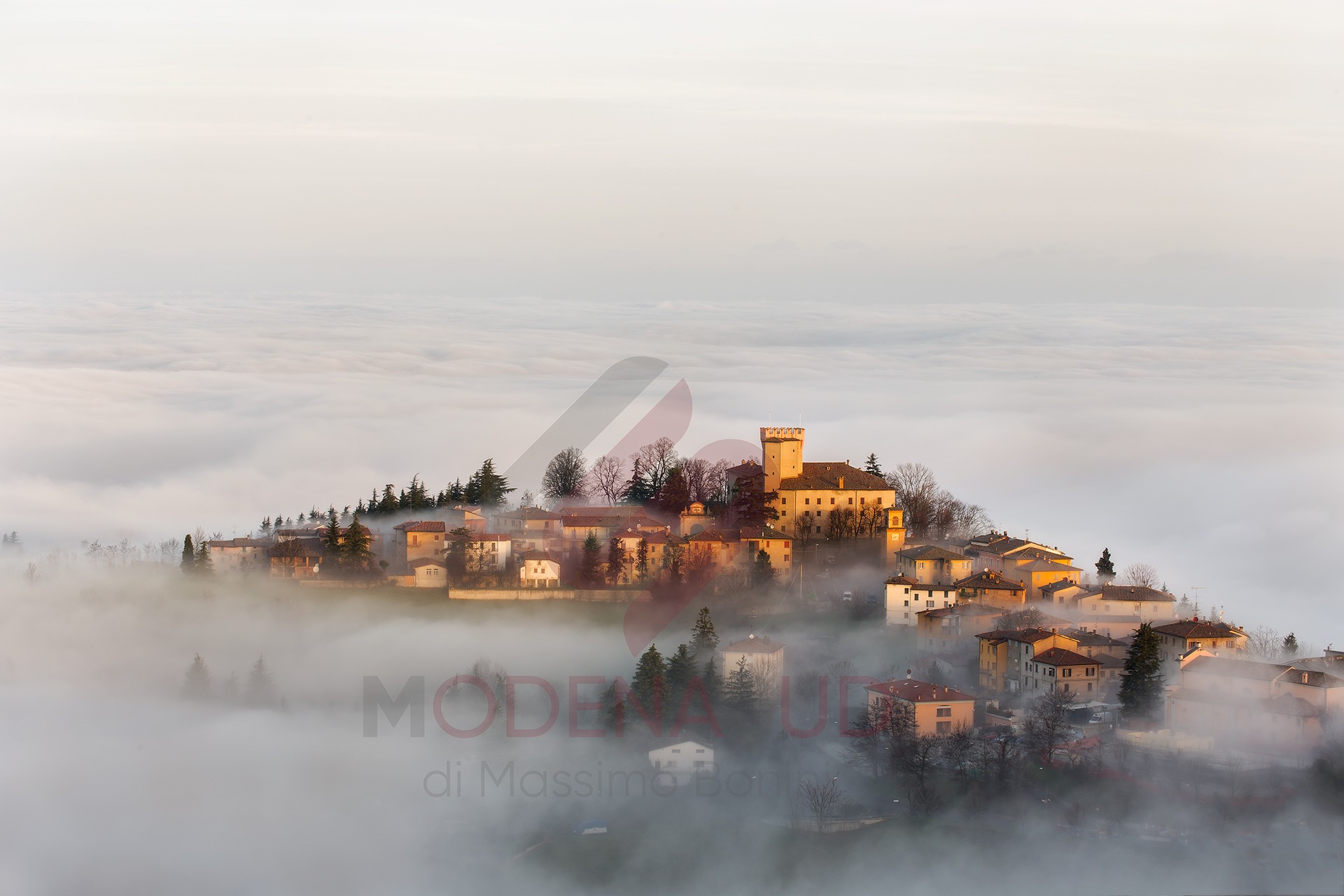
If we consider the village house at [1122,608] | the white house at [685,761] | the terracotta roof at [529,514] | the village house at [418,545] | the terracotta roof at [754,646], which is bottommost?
the white house at [685,761]

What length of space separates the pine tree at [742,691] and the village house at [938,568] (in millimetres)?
7311

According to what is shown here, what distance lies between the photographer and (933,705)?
4372cm

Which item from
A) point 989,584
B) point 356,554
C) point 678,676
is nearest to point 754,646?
point 678,676

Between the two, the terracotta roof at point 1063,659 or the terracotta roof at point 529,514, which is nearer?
the terracotta roof at point 1063,659

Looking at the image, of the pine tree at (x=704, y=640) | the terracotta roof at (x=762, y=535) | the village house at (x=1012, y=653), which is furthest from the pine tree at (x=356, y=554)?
the village house at (x=1012, y=653)

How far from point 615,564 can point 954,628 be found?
1127cm

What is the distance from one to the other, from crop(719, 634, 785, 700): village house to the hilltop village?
6 centimetres

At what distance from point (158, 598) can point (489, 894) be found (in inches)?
888

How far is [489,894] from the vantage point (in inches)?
1654

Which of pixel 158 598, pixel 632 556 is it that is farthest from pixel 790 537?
pixel 158 598

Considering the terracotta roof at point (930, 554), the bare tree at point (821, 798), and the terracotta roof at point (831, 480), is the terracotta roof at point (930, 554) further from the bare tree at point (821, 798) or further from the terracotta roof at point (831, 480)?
the bare tree at point (821, 798)

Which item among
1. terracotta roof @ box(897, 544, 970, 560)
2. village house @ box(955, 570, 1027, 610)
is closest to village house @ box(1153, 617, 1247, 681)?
village house @ box(955, 570, 1027, 610)

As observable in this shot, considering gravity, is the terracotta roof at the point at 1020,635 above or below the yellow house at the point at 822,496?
below

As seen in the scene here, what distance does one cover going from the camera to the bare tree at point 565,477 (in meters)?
62.3
